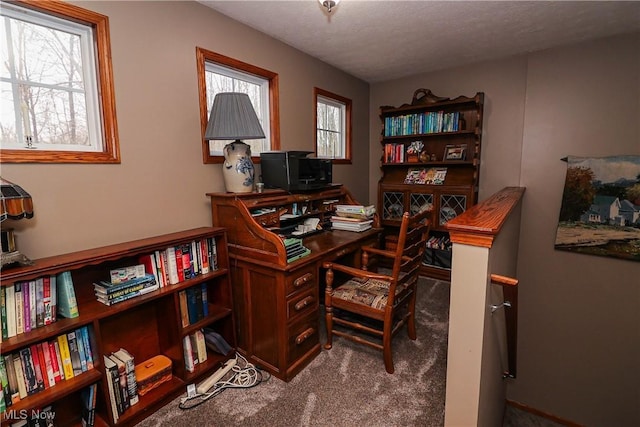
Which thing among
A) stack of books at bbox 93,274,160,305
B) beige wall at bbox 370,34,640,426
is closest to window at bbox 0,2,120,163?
stack of books at bbox 93,274,160,305

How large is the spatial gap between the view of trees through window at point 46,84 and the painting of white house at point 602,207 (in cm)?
399

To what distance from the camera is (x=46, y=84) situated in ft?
4.89

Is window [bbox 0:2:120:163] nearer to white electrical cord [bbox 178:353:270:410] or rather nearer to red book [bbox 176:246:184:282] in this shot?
red book [bbox 176:246:184:282]

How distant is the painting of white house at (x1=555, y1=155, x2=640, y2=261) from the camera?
286 centimetres

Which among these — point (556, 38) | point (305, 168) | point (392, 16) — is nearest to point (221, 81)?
point (305, 168)

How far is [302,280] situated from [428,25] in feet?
7.15

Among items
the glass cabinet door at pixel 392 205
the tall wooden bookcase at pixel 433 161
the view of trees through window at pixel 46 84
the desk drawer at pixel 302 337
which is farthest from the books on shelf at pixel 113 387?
the glass cabinet door at pixel 392 205

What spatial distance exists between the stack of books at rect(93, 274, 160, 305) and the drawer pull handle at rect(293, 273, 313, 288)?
0.77 meters

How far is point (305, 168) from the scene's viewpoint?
2428 mm

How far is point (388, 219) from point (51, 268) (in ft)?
10.4

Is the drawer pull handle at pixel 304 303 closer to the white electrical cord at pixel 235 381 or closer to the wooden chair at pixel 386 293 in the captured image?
the wooden chair at pixel 386 293

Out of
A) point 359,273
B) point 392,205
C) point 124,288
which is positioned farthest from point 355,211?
point 124,288

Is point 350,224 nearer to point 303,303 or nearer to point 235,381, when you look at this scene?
point 303,303

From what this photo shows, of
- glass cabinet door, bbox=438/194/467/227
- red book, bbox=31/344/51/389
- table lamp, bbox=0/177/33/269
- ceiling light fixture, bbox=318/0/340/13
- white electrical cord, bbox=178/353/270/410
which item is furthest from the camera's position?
glass cabinet door, bbox=438/194/467/227
